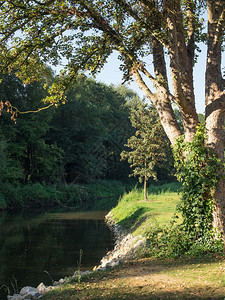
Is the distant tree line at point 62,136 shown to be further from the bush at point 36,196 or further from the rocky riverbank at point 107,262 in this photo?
the rocky riverbank at point 107,262

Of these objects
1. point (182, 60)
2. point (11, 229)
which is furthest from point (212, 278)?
point (11, 229)

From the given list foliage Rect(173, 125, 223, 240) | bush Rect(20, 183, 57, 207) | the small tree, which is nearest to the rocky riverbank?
foliage Rect(173, 125, 223, 240)

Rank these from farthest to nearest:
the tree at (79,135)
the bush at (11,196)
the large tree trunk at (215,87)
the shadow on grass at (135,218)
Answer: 1. the tree at (79,135)
2. the bush at (11,196)
3. the shadow on grass at (135,218)
4. the large tree trunk at (215,87)

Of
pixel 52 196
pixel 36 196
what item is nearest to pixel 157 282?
pixel 36 196

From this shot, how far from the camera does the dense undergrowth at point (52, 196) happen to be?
2844 cm

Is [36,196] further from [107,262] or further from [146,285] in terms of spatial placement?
[146,285]

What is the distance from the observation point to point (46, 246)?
46.4ft

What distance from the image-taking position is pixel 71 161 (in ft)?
140

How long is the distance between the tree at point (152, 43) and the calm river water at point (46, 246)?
5296mm

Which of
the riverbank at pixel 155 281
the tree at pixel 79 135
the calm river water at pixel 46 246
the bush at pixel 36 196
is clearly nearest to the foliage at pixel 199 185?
the riverbank at pixel 155 281

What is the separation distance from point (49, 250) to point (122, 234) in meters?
3.83

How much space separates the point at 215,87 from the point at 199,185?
2.73m

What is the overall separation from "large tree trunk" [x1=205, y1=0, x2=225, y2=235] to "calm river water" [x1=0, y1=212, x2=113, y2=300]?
565cm

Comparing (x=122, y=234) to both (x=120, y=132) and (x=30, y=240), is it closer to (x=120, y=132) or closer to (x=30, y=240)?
(x=30, y=240)
